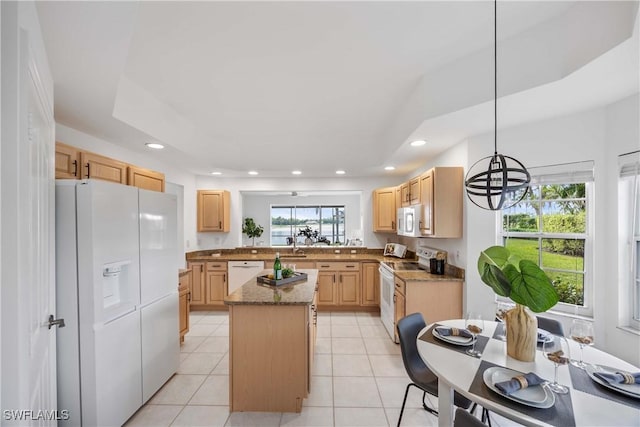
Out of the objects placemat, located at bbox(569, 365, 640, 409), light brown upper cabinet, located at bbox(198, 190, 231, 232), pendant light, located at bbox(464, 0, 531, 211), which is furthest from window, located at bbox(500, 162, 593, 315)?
light brown upper cabinet, located at bbox(198, 190, 231, 232)

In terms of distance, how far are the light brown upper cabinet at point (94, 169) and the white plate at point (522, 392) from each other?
116 inches

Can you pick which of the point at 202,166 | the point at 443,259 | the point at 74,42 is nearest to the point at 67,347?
the point at 74,42

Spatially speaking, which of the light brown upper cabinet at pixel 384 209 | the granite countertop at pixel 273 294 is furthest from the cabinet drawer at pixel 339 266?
the granite countertop at pixel 273 294

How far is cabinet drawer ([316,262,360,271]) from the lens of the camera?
14.8 ft

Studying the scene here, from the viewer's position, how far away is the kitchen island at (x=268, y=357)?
2.06 meters

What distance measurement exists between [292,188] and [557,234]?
3.94m

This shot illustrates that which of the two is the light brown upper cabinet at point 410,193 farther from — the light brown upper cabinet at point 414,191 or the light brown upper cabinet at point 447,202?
the light brown upper cabinet at point 447,202

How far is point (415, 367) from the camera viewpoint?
190cm

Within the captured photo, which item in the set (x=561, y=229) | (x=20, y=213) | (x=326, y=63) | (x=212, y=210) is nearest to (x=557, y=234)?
(x=561, y=229)

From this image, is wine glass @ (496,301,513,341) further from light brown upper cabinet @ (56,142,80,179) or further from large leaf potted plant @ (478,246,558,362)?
light brown upper cabinet @ (56,142,80,179)

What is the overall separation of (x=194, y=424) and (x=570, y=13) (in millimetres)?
3549

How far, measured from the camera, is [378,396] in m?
2.28

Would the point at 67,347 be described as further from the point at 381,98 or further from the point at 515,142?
the point at 515,142

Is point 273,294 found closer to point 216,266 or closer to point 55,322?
point 55,322
